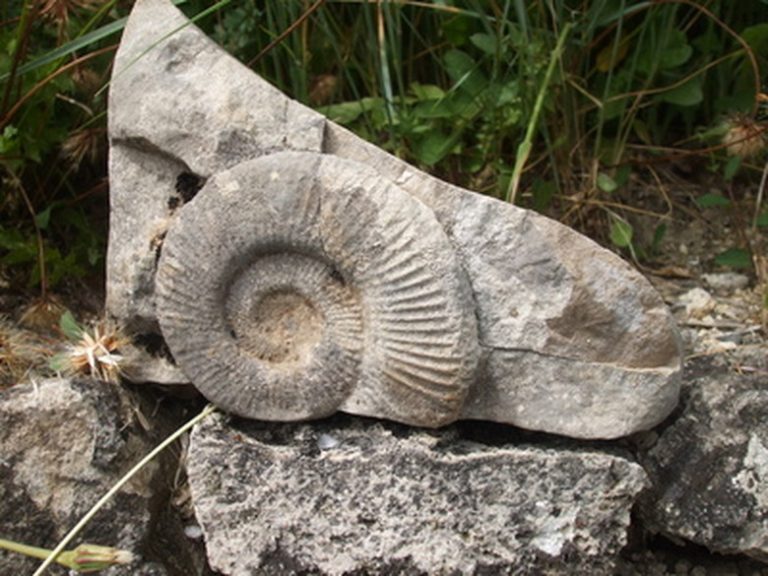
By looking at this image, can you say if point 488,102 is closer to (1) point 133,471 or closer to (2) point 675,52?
(2) point 675,52

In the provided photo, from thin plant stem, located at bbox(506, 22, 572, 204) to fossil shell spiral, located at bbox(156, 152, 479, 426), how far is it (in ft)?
1.31

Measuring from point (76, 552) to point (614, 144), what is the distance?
1.56 meters

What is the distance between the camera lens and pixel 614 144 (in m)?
2.75

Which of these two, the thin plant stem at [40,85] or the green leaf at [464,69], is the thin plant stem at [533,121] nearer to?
the green leaf at [464,69]

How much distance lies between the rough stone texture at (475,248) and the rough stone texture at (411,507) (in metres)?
0.07

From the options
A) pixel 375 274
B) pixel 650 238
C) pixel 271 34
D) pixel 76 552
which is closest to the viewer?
pixel 76 552

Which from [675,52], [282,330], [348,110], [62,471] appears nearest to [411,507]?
[282,330]

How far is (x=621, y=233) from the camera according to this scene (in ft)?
8.58

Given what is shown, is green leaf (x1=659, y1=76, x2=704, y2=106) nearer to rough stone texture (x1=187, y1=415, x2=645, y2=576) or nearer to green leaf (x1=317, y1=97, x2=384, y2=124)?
green leaf (x1=317, y1=97, x2=384, y2=124)

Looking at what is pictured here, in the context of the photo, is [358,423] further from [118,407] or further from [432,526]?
[118,407]

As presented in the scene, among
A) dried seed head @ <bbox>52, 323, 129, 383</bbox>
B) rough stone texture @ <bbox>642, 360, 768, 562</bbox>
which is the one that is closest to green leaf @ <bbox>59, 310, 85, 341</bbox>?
dried seed head @ <bbox>52, 323, 129, 383</bbox>

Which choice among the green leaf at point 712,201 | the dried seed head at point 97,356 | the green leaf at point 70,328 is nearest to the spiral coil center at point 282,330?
the dried seed head at point 97,356

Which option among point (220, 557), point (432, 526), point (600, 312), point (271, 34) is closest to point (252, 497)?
point (220, 557)

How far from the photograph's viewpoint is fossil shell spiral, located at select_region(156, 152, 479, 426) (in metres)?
2.05
